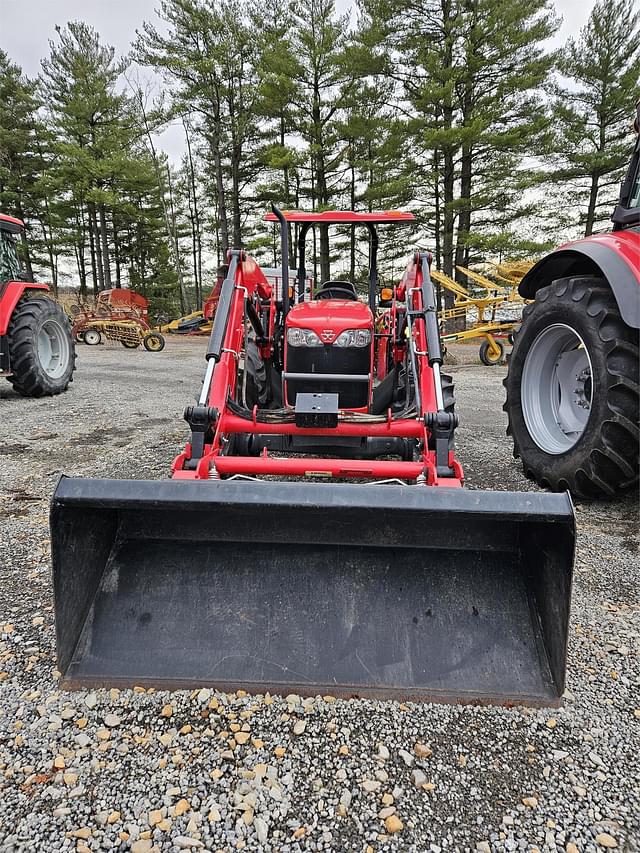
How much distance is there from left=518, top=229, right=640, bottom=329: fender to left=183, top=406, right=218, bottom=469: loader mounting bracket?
213 centimetres

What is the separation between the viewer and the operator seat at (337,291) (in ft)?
13.6

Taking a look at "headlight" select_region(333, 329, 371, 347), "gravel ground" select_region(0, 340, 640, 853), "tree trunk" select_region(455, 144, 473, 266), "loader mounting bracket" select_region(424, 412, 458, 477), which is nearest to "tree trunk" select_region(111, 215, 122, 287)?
"tree trunk" select_region(455, 144, 473, 266)

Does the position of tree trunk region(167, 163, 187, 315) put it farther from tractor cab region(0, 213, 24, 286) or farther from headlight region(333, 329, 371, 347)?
headlight region(333, 329, 371, 347)

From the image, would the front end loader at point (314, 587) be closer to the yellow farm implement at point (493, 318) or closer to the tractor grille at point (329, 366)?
the tractor grille at point (329, 366)

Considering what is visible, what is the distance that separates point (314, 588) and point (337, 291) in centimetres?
283

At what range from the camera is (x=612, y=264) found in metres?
2.87

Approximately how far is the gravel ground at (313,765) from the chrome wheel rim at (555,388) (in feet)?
5.21

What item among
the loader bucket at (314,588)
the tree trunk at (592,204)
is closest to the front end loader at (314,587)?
the loader bucket at (314,588)

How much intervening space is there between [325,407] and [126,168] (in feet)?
75.8

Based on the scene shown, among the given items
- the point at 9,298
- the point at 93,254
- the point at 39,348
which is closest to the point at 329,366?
the point at 9,298

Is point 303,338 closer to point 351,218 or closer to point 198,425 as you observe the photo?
point 351,218

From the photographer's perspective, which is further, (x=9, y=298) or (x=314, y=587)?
(x=9, y=298)

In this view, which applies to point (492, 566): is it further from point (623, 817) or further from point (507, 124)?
point (507, 124)

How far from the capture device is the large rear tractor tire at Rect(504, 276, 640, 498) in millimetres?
2748
